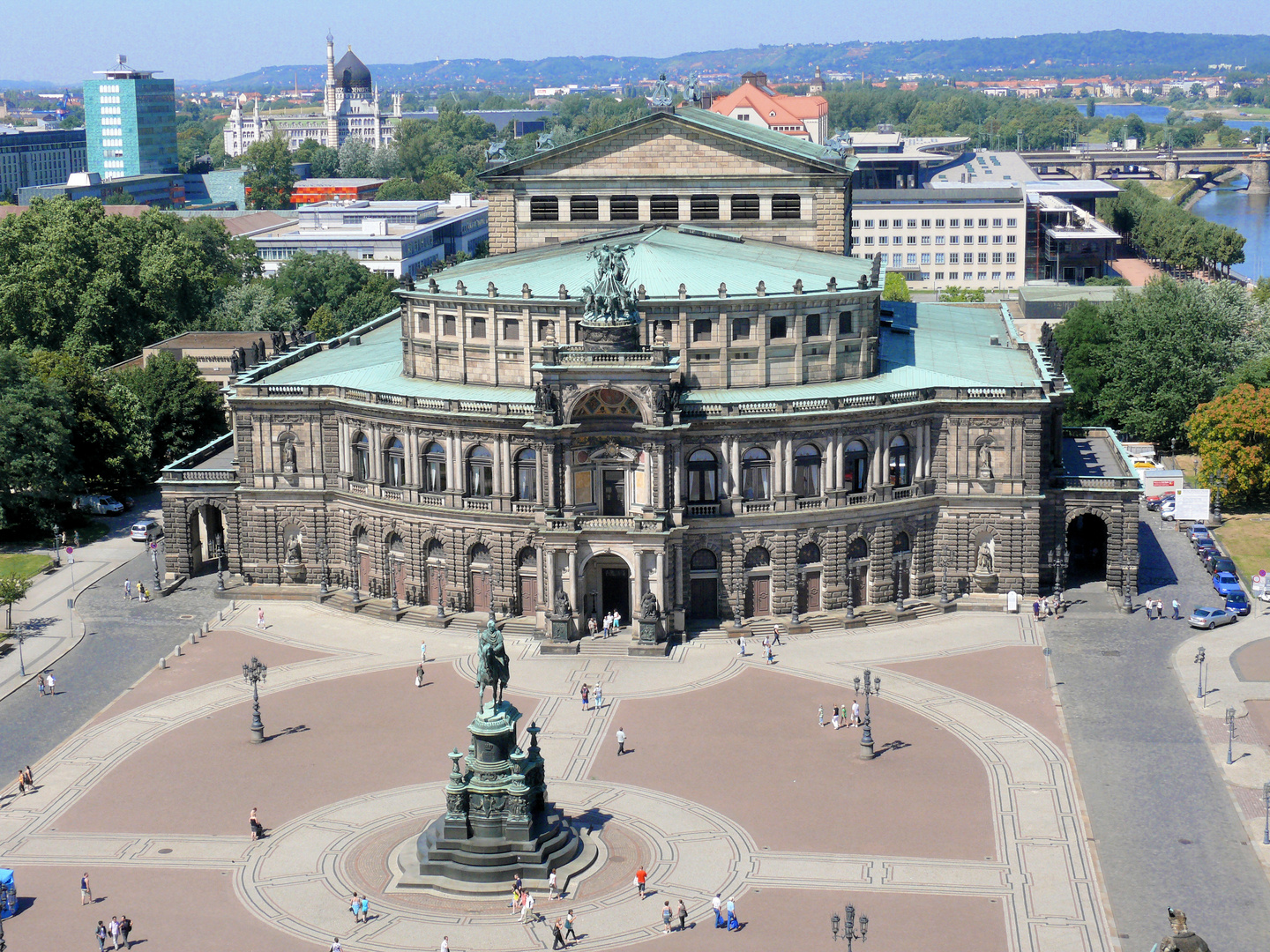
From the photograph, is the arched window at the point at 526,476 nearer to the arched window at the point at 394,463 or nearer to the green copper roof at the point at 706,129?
the arched window at the point at 394,463

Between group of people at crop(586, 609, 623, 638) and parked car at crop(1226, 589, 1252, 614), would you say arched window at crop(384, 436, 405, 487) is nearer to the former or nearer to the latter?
group of people at crop(586, 609, 623, 638)

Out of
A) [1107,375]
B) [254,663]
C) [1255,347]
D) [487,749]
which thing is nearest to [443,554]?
[254,663]

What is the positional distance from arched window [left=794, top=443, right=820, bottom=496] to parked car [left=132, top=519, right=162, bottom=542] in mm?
50474

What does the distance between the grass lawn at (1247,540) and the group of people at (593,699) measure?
1841 inches

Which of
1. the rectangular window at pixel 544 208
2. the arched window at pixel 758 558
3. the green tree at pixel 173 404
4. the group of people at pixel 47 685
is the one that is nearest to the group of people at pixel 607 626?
the arched window at pixel 758 558

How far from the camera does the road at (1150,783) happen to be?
70.4 meters

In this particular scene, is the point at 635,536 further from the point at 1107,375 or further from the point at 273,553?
the point at 1107,375

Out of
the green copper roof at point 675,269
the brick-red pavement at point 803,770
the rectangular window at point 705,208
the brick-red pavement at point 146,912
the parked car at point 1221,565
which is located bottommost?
the brick-red pavement at point 146,912

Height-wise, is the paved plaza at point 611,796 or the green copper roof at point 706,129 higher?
the green copper roof at point 706,129

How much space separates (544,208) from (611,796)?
54897 millimetres

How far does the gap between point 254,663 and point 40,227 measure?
101538 millimetres

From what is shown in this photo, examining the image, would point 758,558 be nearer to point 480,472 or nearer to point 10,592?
point 480,472

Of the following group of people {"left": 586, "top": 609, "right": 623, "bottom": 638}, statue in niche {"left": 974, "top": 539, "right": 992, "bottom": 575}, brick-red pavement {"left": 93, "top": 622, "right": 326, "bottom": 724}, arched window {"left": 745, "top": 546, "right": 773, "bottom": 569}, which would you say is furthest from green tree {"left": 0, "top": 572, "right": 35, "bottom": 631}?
statue in niche {"left": 974, "top": 539, "right": 992, "bottom": 575}

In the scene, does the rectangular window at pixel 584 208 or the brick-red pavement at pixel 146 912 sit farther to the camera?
the rectangular window at pixel 584 208
